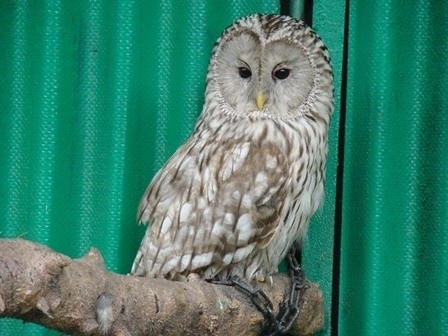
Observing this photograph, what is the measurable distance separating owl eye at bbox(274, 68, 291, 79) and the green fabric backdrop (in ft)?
0.60

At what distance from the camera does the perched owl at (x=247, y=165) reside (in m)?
2.07

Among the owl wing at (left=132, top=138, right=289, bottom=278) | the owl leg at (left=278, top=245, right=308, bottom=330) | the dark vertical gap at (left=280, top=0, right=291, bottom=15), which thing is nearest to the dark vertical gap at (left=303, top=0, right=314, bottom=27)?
the dark vertical gap at (left=280, top=0, right=291, bottom=15)

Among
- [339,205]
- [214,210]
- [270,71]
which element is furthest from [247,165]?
[339,205]

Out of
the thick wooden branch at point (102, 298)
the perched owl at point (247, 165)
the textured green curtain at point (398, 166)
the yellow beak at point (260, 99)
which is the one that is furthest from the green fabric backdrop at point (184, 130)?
the thick wooden branch at point (102, 298)

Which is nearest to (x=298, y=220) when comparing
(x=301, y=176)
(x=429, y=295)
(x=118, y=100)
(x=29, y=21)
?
(x=301, y=176)

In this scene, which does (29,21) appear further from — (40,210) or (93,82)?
(40,210)

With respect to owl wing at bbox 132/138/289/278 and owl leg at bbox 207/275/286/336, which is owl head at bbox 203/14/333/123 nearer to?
owl wing at bbox 132/138/289/278

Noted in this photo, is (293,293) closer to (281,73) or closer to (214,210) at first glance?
(214,210)

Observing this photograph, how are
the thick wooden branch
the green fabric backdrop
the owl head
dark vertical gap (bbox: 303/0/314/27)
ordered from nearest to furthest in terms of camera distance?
the thick wooden branch → the owl head → the green fabric backdrop → dark vertical gap (bbox: 303/0/314/27)

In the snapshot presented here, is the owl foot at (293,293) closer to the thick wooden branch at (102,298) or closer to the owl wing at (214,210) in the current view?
the thick wooden branch at (102,298)

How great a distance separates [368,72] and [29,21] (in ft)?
3.31

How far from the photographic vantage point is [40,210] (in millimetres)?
2256

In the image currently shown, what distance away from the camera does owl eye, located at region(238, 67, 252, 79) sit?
2.21m

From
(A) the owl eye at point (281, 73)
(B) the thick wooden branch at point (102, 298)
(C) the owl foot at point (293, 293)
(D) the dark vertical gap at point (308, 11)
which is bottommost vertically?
(C) the owl foot at point (293, 293)
